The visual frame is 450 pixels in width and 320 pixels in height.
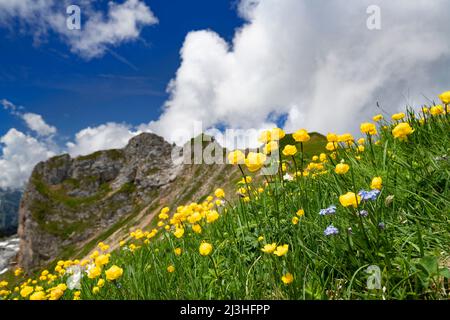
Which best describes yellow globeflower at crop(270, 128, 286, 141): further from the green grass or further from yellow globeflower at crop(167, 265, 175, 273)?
yellow globeflower at crop(167, 265, 175, 273)

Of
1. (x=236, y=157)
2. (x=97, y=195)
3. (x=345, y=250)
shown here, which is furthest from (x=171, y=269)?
(x=97, y=195)

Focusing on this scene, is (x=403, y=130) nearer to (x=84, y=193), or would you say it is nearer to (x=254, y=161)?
(x=254, y=161)

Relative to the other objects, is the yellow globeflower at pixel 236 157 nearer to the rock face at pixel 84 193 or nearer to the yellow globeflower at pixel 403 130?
the yellow globeflower at pixel 403 130

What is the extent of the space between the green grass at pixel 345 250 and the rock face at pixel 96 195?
116m

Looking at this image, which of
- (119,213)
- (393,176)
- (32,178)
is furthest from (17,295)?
(32,178)

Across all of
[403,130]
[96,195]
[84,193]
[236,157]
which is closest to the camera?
[403,130]

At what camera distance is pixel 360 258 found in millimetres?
2990

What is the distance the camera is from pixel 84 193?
178 m

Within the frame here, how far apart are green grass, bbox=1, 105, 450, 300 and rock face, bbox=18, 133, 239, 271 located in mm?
116033

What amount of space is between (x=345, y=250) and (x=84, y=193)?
189 m

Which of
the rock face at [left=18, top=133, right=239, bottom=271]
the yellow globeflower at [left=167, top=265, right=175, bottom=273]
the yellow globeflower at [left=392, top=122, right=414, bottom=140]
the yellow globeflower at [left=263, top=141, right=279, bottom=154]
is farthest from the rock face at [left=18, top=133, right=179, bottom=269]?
the yellow globeflower at [left=392, top=122, right=414, bottom=140]

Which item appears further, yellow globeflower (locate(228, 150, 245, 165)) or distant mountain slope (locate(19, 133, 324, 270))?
distant mountain slope (locate(19, 133, 324, 270))

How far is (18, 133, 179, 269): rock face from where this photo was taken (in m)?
151
